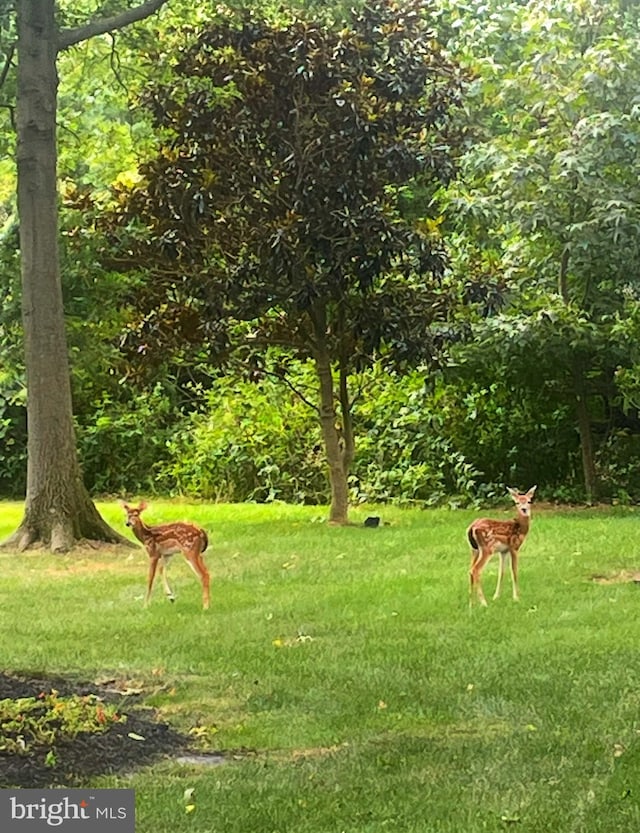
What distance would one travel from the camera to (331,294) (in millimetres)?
8273

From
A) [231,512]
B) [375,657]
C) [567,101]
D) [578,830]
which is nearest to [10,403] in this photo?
[231,512]

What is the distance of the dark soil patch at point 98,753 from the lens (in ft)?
9.34

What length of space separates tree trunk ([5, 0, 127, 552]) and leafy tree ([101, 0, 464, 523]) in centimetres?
109

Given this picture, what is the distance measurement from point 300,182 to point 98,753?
5.46 meters

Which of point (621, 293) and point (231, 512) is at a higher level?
point (621, 293)

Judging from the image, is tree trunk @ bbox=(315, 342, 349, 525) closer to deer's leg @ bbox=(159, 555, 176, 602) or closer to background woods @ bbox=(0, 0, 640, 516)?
background woods @ bbox=(0, 0, 640, 516)

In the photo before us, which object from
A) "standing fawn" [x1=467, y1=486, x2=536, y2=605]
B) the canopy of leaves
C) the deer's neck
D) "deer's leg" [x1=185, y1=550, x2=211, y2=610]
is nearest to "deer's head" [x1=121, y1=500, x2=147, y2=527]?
the deer's neck

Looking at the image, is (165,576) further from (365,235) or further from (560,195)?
(560,195)

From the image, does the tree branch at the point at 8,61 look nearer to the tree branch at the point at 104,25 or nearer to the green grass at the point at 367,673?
the tree branch at the point at 104,25

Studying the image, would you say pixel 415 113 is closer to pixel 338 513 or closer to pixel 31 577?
pixel 338 513

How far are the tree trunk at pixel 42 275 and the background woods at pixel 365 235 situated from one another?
164 millimetres

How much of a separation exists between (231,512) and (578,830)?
6.84 metres

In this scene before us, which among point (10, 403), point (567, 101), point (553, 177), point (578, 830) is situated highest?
point (567, 101)

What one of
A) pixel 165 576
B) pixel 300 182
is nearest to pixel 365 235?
pixel 300 182
